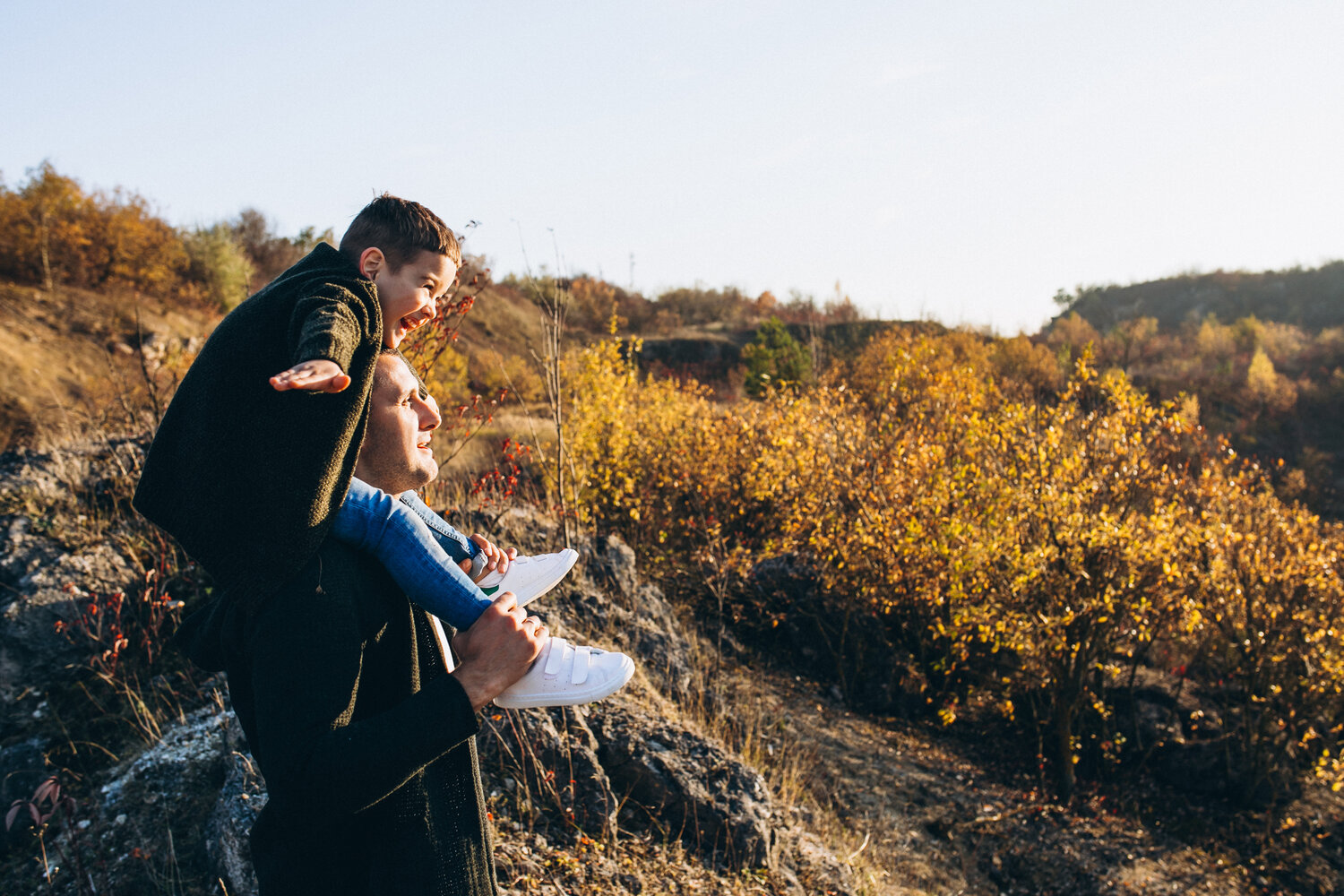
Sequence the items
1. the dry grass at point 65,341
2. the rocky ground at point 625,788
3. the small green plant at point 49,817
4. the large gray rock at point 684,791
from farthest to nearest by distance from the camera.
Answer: the dry grass at point 65,341 → the large gray rock at point 684,791 → the rocky ground at point 625,788 → the small green plant at point 49,817

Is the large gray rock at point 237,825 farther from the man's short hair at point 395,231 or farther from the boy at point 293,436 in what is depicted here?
the man's short hair at point 395,231

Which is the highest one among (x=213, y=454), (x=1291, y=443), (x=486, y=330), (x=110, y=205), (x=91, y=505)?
(x=110, y=205)

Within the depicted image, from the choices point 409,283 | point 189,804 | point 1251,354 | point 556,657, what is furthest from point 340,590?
point 1251,354

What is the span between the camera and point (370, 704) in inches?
41.7

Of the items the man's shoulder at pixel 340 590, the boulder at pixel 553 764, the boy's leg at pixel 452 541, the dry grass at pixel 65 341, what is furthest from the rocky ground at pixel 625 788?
the dry grass at pixel 65 341

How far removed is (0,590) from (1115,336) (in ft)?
108

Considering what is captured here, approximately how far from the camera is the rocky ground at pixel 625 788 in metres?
2.75

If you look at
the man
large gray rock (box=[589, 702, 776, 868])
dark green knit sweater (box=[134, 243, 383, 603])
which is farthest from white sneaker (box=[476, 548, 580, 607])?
large gray rock (box=[589, 702, 776, 868])

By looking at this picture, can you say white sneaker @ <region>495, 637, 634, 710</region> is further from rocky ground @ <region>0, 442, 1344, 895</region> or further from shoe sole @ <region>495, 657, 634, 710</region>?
rocky ground @ <region>0, 442, 1344, 895</region>

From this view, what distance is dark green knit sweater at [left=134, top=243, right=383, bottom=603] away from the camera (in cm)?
93

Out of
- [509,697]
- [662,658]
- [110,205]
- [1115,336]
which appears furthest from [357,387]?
[1115,336]

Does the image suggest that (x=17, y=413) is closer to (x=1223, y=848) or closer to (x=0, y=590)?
(x=0, y=590)

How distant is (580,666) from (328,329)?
1.98ft

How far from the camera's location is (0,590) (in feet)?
12.1
